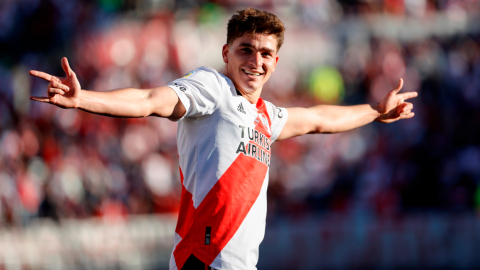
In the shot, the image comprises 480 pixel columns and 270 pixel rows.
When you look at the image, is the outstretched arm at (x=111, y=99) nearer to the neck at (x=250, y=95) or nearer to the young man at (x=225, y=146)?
the young man at (x=225, y=146)

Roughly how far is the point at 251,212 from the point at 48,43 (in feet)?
29.9

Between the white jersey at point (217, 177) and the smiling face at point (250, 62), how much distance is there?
0.33ft

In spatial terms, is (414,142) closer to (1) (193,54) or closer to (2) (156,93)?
(1) (193,54)

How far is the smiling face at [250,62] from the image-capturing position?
3473 millimetres

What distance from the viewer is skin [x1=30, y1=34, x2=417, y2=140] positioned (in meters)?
2.65

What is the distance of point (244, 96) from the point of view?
139 inches

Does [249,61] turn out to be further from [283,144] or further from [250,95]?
[283,144]

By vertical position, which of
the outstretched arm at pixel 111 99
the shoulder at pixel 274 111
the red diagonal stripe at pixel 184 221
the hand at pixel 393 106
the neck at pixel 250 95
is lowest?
the red diagonal stripe at pixel 184 221

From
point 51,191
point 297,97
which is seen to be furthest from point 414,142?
point 51,191

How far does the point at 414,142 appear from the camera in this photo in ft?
39.0

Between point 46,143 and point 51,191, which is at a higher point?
point 46,143

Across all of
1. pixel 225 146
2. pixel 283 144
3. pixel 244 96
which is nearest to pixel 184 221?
pixel 225 146

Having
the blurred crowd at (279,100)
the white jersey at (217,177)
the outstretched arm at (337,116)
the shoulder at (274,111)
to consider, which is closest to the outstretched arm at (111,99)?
the white jersey at (217,177)

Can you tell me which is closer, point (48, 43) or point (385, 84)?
point (48, 43)
